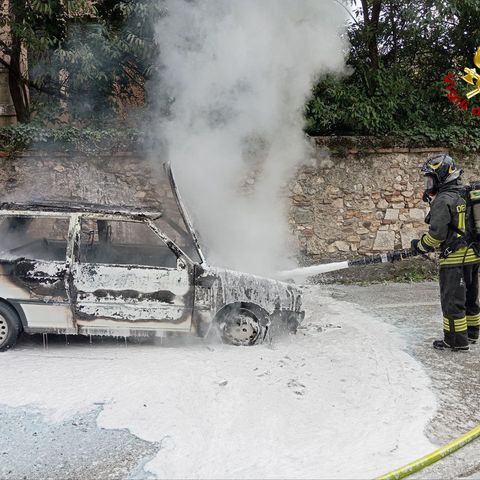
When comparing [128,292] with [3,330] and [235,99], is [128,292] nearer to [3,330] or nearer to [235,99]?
[3,330]

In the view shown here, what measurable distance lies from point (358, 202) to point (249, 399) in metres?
5.64

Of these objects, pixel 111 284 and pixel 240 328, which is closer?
pixel 111 284

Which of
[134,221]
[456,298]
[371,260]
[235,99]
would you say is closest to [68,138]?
[235,99]

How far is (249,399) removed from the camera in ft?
13.9

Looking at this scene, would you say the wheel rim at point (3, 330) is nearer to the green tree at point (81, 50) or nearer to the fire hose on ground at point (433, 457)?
the fire hose on ground at point (433, 457)

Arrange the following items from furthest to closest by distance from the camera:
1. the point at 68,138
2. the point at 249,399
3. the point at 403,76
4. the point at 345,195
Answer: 1. the point at 403,76
2. the point at 345,195
3. the point at 68,138
4. the point at 249,399

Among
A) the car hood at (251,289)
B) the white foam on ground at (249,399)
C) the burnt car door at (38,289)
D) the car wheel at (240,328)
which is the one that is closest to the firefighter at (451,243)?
the white foam on ground at (249,399)

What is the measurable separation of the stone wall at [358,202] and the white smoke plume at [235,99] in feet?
2.06

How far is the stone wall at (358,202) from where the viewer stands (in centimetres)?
908

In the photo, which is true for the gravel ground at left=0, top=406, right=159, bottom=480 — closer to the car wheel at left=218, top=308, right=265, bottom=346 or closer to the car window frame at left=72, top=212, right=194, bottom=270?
the car window frame at left=72, top=212, right=194, bottom=270

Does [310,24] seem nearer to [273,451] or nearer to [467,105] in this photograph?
[467,105]

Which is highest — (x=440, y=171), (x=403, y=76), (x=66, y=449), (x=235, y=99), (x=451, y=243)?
(x=403, y=76)

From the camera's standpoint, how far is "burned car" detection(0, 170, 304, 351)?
5117mm

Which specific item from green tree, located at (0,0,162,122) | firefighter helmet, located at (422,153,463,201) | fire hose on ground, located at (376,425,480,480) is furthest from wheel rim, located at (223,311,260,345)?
green tree, located at (0,0,162,122)
